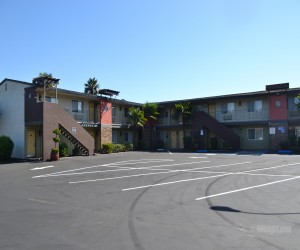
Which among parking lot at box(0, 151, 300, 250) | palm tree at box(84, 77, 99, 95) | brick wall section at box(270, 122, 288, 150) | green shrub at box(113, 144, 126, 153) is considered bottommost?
parking lot at box(0, 151, 300, 250)

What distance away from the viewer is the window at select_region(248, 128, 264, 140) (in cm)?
3319

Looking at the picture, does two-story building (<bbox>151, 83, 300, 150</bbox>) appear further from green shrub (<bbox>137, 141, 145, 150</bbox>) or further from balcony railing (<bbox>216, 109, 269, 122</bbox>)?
green shrub (<bbox>137, 141, 145, 150</bbox>)

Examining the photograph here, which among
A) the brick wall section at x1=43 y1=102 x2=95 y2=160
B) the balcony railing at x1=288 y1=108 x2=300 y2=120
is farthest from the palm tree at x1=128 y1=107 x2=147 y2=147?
the balcony railing at x1=288 y1=108 x2=300 y2=120

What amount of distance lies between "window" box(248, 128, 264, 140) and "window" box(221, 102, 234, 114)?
3.05 metres

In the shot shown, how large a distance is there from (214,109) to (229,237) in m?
31.5

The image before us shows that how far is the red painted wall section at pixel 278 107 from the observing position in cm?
3088

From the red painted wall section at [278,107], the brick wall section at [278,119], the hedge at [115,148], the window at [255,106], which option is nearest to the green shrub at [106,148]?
the hedge at [115,148]

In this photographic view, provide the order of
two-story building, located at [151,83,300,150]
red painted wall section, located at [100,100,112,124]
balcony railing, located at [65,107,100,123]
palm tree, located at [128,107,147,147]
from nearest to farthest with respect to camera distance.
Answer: balcony railing, located at [65,107,100,123] → two-story building, located at [151,83,300,150] → red painted wall section, located at [100,100,112,124] → palm tree, located at [128,107,147,147]

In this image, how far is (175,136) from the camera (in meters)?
39.5

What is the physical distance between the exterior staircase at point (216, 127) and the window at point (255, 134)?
7.52ft

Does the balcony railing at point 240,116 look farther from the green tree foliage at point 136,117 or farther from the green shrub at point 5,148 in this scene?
the green shrub at point 5,148

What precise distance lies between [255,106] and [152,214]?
28.6 m

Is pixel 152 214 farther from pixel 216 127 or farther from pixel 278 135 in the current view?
pixel 216 127

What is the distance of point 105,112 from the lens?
110 feet
